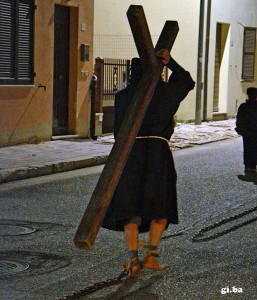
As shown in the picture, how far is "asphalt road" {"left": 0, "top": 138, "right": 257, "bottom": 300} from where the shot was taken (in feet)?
21.9

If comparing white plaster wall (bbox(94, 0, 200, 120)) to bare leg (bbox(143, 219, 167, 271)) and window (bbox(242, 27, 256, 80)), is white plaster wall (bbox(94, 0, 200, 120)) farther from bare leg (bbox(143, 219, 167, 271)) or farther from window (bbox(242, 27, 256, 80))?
bare leg (bbox(143, 219, 167, 271))

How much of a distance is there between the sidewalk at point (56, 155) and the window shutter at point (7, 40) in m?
1.45

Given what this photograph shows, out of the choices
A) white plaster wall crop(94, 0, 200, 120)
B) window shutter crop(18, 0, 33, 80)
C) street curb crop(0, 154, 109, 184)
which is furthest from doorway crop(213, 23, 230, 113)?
street curb crop(0, 154, 109, 184)

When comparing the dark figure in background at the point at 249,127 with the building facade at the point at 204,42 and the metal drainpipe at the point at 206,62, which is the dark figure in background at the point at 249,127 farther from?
the metal drainpipe at the point at 206,62

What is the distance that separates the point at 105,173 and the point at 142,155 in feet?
2.13

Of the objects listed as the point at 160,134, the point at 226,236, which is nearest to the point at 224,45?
the point at 226,236

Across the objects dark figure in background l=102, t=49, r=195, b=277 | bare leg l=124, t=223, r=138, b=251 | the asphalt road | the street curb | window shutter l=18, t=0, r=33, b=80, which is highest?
window shutter l=18, t=0, r=33, b=80

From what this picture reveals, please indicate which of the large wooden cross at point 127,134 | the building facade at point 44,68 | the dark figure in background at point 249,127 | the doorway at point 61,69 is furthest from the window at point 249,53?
the large wooden cross at point 127,134

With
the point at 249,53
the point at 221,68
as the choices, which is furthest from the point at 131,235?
the point at 249,53

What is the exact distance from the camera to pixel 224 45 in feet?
88.9

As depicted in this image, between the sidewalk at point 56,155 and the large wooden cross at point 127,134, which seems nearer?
the large wooden cross at point 127,134

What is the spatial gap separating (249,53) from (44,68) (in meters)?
12.8

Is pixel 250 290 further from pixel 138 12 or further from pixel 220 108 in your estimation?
pixel 220 108

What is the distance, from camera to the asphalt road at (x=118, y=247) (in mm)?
6672
